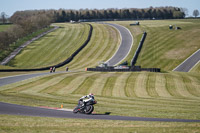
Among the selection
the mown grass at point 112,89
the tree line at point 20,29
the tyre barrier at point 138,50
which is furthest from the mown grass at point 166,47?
the tree line at point 20,29

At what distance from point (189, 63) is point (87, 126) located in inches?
2538

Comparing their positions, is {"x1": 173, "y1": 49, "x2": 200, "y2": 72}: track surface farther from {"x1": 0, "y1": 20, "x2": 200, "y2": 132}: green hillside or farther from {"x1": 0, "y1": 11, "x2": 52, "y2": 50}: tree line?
{"x1": 0, "y1": 11, "x2": 52, "y2": 50}: tree line

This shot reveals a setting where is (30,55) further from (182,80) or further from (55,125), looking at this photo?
(55,125)

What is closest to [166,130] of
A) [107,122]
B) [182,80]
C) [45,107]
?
[107,122]

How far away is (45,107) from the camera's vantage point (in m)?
25.6

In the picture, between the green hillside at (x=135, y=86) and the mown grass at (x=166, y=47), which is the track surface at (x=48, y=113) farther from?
the mown grass at (x=166, y=47)

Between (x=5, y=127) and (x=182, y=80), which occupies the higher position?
(x=5, y=127)

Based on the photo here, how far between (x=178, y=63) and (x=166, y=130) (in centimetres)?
6502

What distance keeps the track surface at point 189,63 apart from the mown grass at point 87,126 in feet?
184

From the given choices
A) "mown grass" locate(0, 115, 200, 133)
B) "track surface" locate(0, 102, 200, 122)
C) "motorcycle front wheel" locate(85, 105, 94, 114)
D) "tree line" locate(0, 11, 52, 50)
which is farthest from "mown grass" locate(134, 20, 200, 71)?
"mown grass" locate(0, 115, 200, 133)

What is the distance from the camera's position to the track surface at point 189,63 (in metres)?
72.9

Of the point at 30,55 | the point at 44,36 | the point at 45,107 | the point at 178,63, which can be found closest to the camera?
the point at 45,107

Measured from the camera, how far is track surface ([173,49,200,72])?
239 ft

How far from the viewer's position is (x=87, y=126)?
17.9 meters
